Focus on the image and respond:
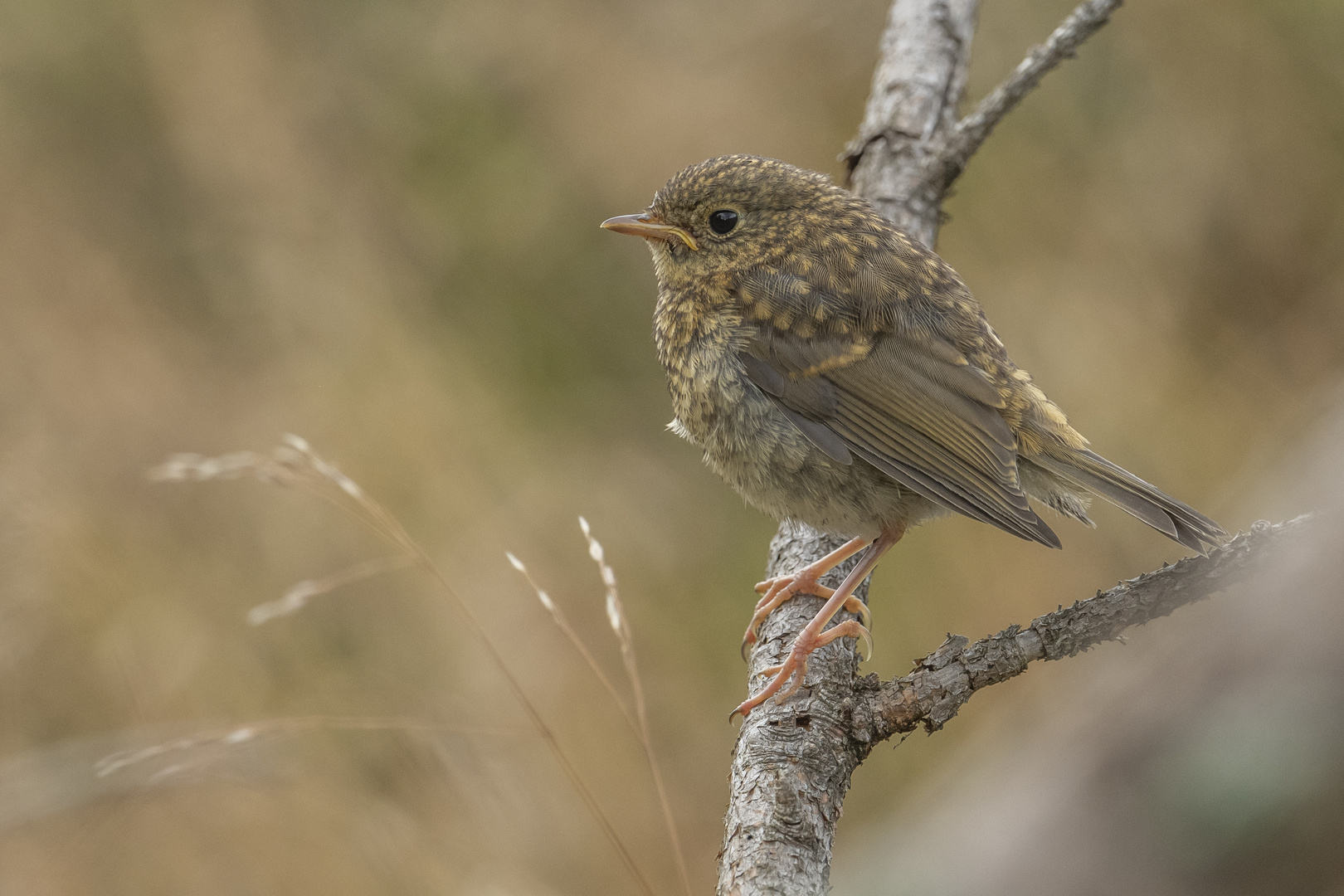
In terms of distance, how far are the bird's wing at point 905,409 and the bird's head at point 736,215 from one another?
0.35m

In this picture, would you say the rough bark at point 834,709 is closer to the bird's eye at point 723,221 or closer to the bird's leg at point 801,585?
the bird's leg at point 801,585

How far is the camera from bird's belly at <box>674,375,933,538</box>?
2.89m

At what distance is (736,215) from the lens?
131 inches

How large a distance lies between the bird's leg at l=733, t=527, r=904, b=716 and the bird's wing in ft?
0.93

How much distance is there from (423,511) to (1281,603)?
428 centimetres

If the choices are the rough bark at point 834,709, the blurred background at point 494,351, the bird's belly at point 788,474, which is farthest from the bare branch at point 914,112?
the rough bark at point 834,709

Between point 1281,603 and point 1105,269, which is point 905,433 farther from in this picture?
point 1105,269

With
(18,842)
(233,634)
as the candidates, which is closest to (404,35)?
(233,634)

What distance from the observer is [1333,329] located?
501 centimetres

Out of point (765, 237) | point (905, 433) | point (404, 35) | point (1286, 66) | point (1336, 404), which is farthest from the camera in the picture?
point (404, 35)

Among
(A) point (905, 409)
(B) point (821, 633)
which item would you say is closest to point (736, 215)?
(A) point (905, 409)

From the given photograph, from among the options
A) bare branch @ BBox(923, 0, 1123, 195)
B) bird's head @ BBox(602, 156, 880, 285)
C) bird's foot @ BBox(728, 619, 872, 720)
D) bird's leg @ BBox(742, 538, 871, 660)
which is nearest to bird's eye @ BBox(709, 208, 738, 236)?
bird's head @ BBox(602, 156, 880, 285)

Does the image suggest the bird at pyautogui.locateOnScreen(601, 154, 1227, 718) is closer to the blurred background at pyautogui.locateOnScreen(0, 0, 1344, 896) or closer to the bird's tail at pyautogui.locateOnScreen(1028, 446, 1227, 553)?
the bird's tail at pyautogui.locateOnScreen(1028, 446, 1227, 553)

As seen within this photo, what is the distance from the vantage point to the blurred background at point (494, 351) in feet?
13.2
